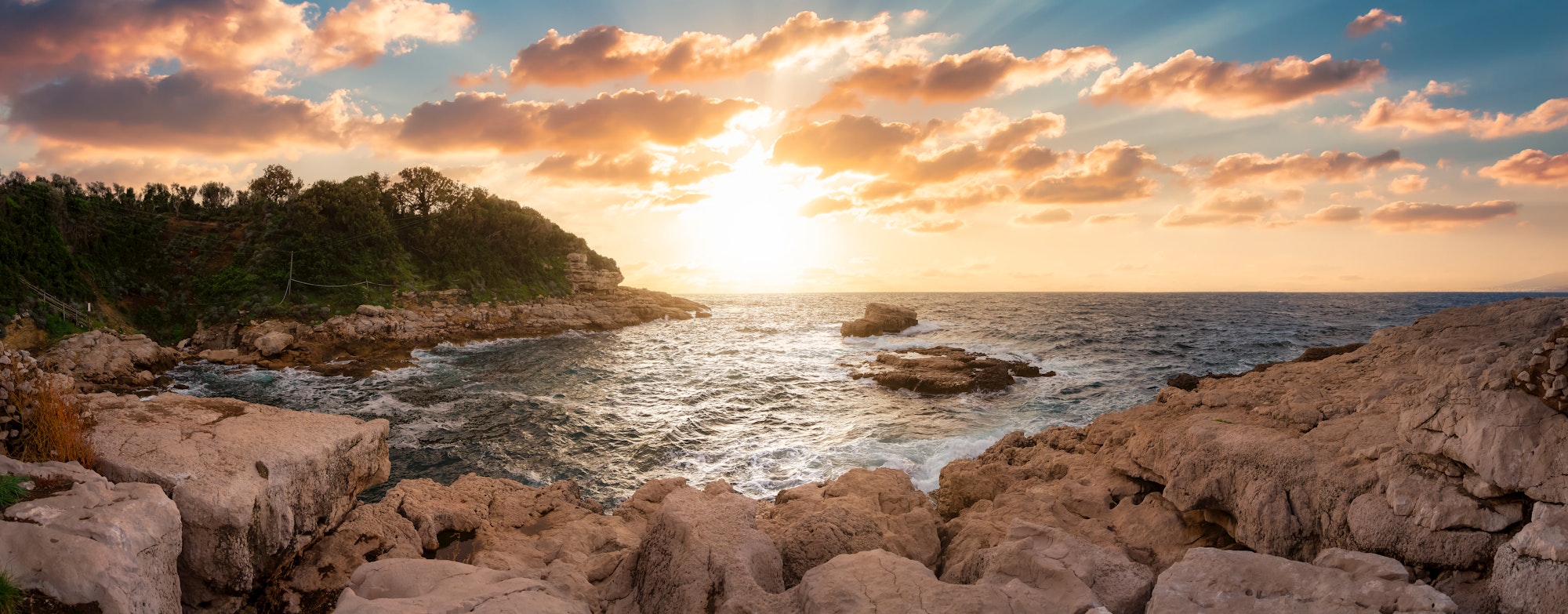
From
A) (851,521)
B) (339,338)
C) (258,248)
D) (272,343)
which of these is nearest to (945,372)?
(851,521)

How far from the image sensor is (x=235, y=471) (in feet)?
23.8

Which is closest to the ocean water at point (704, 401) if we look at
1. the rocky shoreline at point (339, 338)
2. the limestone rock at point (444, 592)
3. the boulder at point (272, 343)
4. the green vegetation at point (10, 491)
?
the rocky shoreline at point (339, 338)

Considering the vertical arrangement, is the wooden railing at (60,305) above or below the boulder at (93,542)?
above

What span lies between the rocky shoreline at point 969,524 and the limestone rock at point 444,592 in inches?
1.4

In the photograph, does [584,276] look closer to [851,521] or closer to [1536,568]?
[851,521]

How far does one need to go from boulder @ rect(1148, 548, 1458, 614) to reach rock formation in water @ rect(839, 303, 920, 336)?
160 ft

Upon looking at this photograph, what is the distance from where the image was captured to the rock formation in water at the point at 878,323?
54750 millimetres

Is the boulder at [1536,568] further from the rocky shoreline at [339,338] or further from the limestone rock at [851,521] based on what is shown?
the rocky shoreline at [339,338]

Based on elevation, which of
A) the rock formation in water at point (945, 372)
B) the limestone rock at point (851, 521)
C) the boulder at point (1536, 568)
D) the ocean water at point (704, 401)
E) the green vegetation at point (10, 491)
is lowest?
the ocean water at point (704, 401)

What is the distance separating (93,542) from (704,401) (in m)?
22.0

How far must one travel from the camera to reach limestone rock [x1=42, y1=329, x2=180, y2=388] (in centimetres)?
2592

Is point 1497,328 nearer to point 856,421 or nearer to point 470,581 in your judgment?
point 470,581

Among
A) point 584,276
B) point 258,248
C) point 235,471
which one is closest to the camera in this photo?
point 235,471

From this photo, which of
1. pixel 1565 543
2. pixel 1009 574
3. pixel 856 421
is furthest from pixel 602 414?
pixel 1565 543
